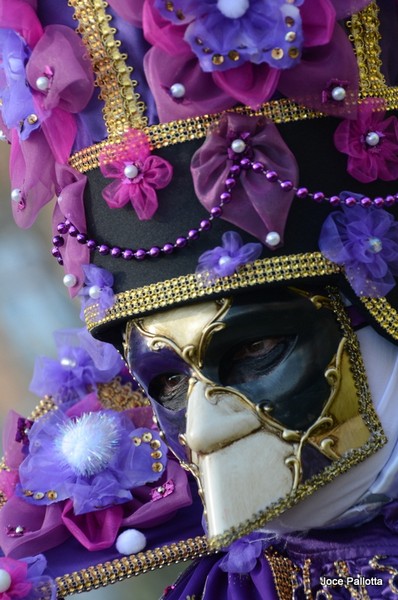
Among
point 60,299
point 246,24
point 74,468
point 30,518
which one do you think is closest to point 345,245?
point 246,24

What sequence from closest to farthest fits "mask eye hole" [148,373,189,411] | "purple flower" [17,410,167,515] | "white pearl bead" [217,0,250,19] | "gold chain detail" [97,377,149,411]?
"white pearl bead" [217,0,250,19] → "mask eye hole" [148,373,189,411] → "purple flower" [17,410,167,515] → "gold chain detail" [97,377,149,411]

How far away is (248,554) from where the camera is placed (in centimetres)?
173

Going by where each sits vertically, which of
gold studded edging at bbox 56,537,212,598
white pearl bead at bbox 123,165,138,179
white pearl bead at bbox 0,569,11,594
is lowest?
gold studded edging at bbox 56,537,212,598

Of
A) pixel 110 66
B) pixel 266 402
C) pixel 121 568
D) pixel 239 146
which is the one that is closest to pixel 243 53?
pixel 239 146

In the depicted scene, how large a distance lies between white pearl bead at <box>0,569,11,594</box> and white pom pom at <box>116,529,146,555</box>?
21 centimetres

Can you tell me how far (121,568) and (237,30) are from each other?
95 cm

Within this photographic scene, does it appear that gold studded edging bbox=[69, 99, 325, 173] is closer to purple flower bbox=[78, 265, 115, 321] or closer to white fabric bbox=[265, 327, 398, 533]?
purple flower bbox=[78, 265, 115, 321]

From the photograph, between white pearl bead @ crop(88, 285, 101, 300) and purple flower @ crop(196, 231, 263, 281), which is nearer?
purple flower @ crop(196, 231, 263, 281)

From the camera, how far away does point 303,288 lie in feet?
4.99

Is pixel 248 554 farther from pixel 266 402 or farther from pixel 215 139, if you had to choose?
pixel 215 139

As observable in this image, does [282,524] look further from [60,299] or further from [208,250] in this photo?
[60,299]

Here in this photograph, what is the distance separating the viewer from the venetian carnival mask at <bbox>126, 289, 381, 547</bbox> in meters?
1.49

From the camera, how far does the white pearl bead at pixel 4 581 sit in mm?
1669

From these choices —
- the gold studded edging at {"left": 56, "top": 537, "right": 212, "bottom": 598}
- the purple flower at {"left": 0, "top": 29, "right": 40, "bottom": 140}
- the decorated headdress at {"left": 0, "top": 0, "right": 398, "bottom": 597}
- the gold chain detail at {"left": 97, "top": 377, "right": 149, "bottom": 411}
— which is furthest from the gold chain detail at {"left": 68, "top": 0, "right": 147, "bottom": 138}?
the gold studded edging at {"left": 56, "top": 537, "right": 212, "bottom": 598}
